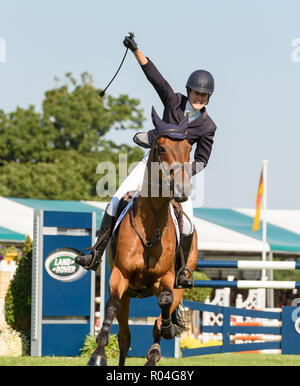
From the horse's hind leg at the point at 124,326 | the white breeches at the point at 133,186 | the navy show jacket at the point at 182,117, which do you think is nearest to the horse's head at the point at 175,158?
the navy show jacket at the point at 182,117

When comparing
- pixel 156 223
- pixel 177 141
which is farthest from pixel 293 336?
pixel 177 141

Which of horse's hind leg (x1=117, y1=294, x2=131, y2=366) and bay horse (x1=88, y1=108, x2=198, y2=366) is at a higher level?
bay horse (x1=88, y1=108, x2=198, y2=366)

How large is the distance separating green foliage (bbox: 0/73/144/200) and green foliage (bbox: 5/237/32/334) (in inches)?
1028

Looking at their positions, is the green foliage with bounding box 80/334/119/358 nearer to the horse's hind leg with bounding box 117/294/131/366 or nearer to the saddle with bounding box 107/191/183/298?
the horse's hind leg with bounding box 117/294/131/366

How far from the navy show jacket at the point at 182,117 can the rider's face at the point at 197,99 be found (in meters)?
0.07

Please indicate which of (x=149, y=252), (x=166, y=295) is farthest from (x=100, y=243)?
(x=166, y=295)

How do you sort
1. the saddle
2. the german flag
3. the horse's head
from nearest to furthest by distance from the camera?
1. the horse's head
2. the saddle
3. the german flag

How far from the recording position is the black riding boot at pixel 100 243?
8242mm

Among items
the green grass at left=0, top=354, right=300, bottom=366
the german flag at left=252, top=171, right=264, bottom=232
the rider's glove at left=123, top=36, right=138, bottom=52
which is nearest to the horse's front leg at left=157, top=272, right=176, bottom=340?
the green grass at left=0, top=354, right=300, bottom=366

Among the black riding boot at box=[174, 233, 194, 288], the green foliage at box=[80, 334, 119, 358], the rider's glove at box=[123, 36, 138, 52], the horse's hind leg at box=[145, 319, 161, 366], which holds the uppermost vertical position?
the rider's glove at box=[123, 36, 138, 52]

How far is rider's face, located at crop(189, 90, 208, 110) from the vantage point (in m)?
8.16

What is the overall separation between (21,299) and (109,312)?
517 centimetres

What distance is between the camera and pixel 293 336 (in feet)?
38.1
